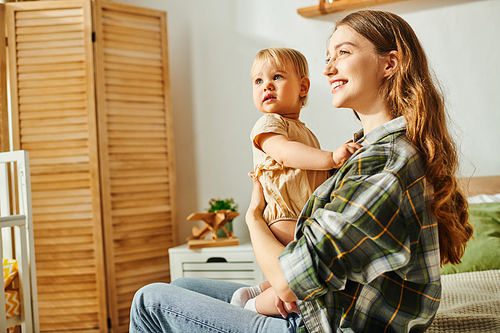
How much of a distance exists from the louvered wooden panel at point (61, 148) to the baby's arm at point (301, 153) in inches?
67.4

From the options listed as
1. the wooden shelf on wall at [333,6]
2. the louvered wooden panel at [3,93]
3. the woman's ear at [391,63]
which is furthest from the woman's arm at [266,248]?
the louvered wooden panel at [3,93]

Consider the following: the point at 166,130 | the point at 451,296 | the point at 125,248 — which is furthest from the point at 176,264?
the point at 451,296

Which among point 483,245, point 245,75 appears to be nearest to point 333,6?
point 245,75

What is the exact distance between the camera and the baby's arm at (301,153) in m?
0.92

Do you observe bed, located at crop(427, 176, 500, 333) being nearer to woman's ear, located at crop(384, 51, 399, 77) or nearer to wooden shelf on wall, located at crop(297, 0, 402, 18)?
woman's ear, located at crop(384, 51, 399, 77)

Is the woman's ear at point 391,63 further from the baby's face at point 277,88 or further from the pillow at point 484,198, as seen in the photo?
the pillow at point 484,198

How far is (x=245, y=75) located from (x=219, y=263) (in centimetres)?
132

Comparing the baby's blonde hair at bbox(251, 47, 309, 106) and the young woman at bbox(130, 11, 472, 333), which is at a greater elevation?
the baby's blonde hair at bbox(251, 47, 309, 106)

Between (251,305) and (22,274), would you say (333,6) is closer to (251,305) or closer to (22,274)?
(251,305)

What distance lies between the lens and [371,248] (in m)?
0.74

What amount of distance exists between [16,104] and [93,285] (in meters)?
1.21

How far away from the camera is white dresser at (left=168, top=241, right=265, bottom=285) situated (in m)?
2.29

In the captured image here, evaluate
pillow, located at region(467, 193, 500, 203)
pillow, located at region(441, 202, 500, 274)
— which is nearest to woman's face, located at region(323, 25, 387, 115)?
pillow, located at region(441, 202, 500, 274)

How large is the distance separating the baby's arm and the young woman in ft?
0.21
